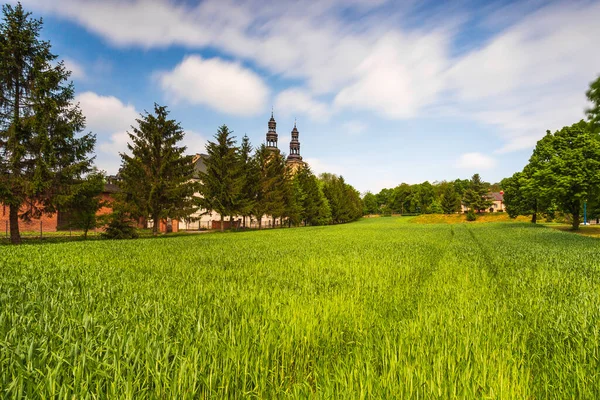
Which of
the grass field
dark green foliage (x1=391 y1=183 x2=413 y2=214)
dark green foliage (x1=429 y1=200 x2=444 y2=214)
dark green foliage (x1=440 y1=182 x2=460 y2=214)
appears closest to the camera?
the grass field

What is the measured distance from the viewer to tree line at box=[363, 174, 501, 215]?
8800 centimetres

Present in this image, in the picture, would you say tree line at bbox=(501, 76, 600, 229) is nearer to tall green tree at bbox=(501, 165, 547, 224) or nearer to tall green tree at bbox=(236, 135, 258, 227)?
tall green tree at bbox=(501, 165, 547, 224)

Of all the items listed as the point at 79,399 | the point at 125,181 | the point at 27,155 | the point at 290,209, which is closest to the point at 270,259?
the point at 79,399

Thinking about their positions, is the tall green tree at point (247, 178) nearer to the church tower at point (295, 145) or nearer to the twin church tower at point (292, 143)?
the twin church tower at point (292, 143)

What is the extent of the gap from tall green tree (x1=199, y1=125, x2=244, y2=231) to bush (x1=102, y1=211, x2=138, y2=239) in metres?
10.0

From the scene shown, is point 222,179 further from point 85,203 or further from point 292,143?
point 292,143

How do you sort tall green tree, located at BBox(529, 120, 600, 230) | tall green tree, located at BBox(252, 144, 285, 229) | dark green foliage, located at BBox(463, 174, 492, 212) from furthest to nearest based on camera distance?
dark green foliage, located at BBox(463, 174, 492, 212)
tall green tree, located at BBox(252, 144, 285, 229)
tall green tree, located at BBox(529, 120, 600, 230)

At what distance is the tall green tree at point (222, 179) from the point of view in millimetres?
34500

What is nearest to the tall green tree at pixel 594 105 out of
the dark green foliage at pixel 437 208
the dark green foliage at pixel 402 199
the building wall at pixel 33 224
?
the building wall at pixel 33 224

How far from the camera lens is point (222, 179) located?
115 ft

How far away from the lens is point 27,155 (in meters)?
19.8

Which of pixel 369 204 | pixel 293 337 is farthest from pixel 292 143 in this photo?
pixel 293 337

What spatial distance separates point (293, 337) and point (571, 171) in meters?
34.9

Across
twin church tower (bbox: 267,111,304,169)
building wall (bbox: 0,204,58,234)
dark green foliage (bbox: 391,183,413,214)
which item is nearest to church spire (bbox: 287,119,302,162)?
twin church tower (bbox: 267,111,304,169)
